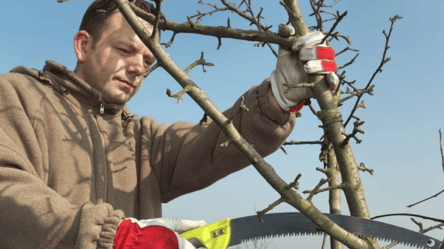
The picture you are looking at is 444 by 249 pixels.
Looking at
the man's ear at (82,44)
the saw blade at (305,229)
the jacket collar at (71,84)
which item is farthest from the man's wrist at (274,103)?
the man's ear at (82,44)

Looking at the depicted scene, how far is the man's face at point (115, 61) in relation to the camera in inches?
115

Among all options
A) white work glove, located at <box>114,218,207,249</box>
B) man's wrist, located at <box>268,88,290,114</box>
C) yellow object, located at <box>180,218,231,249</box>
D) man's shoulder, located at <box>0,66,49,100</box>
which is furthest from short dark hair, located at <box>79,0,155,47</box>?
yellow object, located at <box>180,218,231,249</box>

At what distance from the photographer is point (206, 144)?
2.92 metres

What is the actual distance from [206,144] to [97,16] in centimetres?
138

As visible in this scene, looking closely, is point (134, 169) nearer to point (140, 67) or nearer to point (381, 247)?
point (140, 67)

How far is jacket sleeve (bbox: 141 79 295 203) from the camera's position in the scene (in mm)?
2580

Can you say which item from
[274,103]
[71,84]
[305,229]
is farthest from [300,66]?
[71,84]

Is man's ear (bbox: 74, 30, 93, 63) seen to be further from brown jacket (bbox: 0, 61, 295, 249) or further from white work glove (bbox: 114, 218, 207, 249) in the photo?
white work glove (bbox: 114, 218, 207, 249)

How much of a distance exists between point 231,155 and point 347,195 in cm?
102

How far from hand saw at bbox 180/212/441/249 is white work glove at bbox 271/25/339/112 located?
71 cm

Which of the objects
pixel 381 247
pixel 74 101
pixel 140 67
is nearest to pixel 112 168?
pixel 74 101

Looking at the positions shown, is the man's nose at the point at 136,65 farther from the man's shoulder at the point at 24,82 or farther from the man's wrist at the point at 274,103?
the man's wrist at the point at 274,103

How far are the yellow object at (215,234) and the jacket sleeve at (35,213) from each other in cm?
42

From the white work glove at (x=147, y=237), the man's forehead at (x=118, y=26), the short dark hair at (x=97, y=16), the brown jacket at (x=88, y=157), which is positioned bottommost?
the white work glove at (x=147, y=237)
